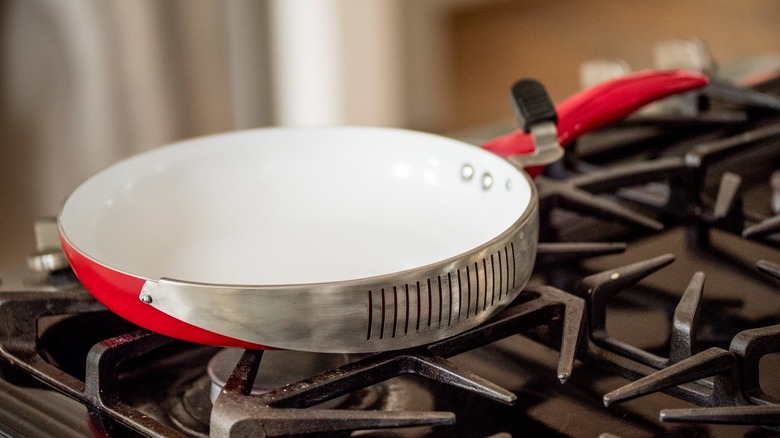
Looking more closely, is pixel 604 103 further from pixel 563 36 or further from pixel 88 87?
pixel 563 36

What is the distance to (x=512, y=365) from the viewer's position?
16.1 inches

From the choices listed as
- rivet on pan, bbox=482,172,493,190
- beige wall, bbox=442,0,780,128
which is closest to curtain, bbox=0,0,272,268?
rivet on pan, bbox=482,172,493,190

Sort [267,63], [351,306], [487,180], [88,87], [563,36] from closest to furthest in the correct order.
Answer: [351,306]
[487,180]
[88,87]
[267,63]
[563,36]

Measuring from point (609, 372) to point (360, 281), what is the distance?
0.14 meters

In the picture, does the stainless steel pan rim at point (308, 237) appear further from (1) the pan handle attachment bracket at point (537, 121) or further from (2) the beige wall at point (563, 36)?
(2) the beige wall at point (563, 36)

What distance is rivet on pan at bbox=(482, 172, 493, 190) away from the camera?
0.48 meters

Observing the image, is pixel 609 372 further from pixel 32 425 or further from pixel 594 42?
pixel 594 42

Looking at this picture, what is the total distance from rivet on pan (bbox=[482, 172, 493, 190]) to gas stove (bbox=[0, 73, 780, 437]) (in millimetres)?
47

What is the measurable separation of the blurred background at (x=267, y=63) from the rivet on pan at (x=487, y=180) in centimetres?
56

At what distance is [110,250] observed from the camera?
0.44 metres

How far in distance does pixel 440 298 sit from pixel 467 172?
0.18 m

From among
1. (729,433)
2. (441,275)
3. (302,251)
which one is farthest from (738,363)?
(302,251)

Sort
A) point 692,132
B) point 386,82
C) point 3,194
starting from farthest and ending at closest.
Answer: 1. point 386,82
2. point 3,194
3. point 692,132

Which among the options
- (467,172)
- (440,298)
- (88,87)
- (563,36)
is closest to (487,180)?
(467,172)
